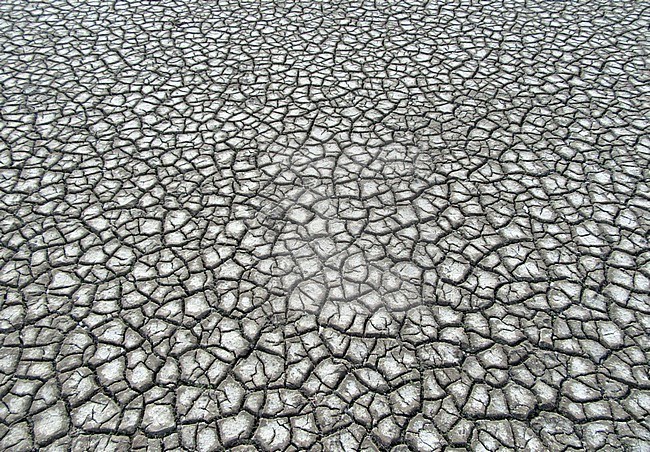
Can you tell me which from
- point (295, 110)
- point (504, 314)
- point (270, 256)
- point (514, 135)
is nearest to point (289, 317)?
point (270, 256)

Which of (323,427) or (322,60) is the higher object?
(322,60)

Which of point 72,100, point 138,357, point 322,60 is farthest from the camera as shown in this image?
point 322,60

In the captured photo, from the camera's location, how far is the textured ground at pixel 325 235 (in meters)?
2.21

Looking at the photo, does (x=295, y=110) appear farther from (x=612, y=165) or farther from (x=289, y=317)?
(x=612, y=165)

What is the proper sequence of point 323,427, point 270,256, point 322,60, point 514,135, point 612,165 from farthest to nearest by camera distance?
point 322,60 < point 514,135 < point 612,165 < point 270,256 < point 323,427

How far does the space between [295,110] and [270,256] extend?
146 cm

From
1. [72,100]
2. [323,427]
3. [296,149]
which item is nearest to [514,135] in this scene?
[296,149]

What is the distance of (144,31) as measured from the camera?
15.5 feet

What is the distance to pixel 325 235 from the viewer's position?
2.97 metres

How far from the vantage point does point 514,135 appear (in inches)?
143

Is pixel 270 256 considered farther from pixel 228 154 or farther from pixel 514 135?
pixel 514 135

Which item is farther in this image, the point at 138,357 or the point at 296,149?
the point at 296,149

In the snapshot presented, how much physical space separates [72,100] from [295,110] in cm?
176

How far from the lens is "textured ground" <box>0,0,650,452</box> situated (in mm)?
2207
